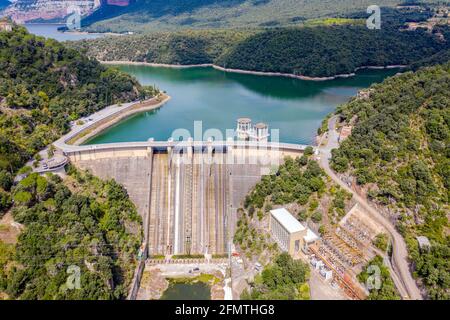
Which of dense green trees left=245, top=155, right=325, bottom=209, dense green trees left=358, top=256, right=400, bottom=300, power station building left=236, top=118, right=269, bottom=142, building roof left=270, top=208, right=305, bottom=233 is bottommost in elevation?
dense green trees left=358, top=256, right=400, bottom=300

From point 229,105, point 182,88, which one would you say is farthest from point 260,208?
point 182,88

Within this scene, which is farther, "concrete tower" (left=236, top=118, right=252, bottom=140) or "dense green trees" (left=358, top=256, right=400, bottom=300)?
"concrete tower" (left=236, top=118, right=252, bottom=140)

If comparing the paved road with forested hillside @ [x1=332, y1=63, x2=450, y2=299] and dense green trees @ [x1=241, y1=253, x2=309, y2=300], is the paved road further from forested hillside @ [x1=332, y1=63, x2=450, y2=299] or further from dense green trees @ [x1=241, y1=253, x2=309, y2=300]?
dense green trees @ [x1=241, y1=253, x2=309, y2=300]

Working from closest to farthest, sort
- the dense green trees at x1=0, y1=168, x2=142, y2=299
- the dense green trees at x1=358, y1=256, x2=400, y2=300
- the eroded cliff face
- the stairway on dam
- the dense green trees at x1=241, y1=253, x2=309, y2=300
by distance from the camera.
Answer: the dense green trees at x1=358, y1=256, x2=400, y2=300 < the dense green trees at x1=0, y1=168, x2=142, y2=299 < the dense green trees at x1=241, y1=253, x2=309, y2=300 < the stairway on dam < the eroded cliff face

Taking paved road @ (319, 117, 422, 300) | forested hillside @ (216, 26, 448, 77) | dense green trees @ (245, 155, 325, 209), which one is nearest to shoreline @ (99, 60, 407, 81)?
forested hillside @ (216, 26, 448, 77)

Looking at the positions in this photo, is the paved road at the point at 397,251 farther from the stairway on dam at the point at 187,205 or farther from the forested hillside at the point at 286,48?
the forested hillside at the point at 286,48

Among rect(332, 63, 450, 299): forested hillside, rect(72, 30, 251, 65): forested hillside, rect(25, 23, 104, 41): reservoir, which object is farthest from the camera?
rect(25, 23, 104, 41): reservoir

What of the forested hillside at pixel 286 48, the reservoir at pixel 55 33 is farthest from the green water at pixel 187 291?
the reservoir at pixel 55 33
